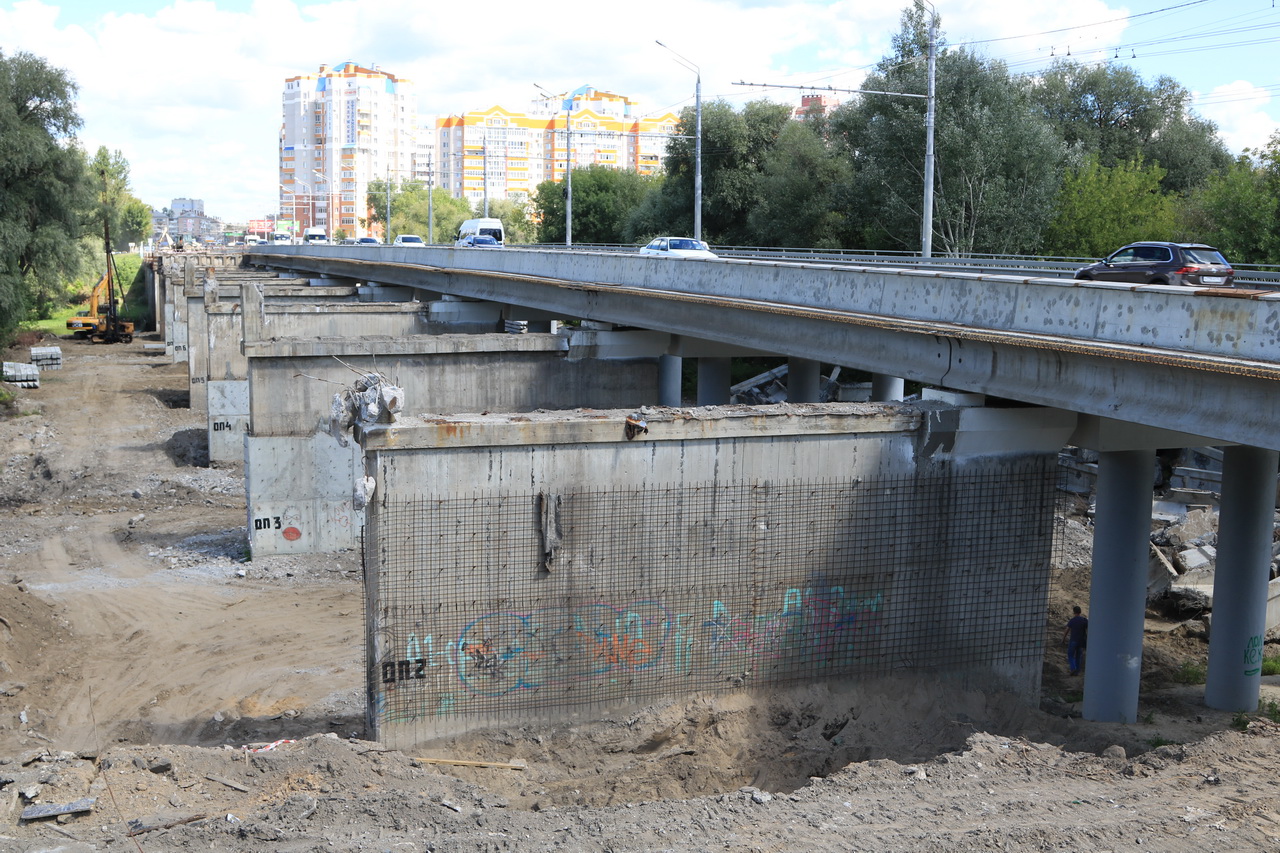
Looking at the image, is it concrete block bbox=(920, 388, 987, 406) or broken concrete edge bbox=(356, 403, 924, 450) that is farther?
concrete block bbox=(920, 388, 987, 406)

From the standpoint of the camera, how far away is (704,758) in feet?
38.1

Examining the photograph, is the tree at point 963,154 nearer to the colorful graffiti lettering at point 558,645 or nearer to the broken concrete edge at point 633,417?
the broken concrete edge at point 633,417

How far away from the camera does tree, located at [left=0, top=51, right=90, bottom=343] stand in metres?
45.1

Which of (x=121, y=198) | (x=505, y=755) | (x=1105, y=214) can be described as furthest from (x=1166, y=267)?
(x=121, y=198)

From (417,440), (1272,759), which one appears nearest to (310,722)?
(417,440)

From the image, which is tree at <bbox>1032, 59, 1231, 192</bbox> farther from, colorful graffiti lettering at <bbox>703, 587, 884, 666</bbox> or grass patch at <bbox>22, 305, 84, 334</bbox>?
grass patch at <bbox>22, 305, 84, 334</bbox>

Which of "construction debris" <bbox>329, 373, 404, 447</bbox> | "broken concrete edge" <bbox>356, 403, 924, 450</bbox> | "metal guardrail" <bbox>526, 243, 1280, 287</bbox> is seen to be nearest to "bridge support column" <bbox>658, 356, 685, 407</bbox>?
"metal guardrail" <bbox>526, 243, 1280, 287</bbox>

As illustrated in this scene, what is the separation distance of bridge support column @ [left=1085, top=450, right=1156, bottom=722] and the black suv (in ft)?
15.4

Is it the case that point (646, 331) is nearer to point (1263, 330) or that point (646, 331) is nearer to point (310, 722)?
point (310, 722)

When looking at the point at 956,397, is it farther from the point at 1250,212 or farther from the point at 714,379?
the point at 1250,212

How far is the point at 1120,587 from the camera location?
14117mm

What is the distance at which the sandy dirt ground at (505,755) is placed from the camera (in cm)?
841

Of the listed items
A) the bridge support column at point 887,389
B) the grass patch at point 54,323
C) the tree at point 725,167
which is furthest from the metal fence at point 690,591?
the grass patch at point 54,323

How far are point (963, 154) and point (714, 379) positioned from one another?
1854cm
